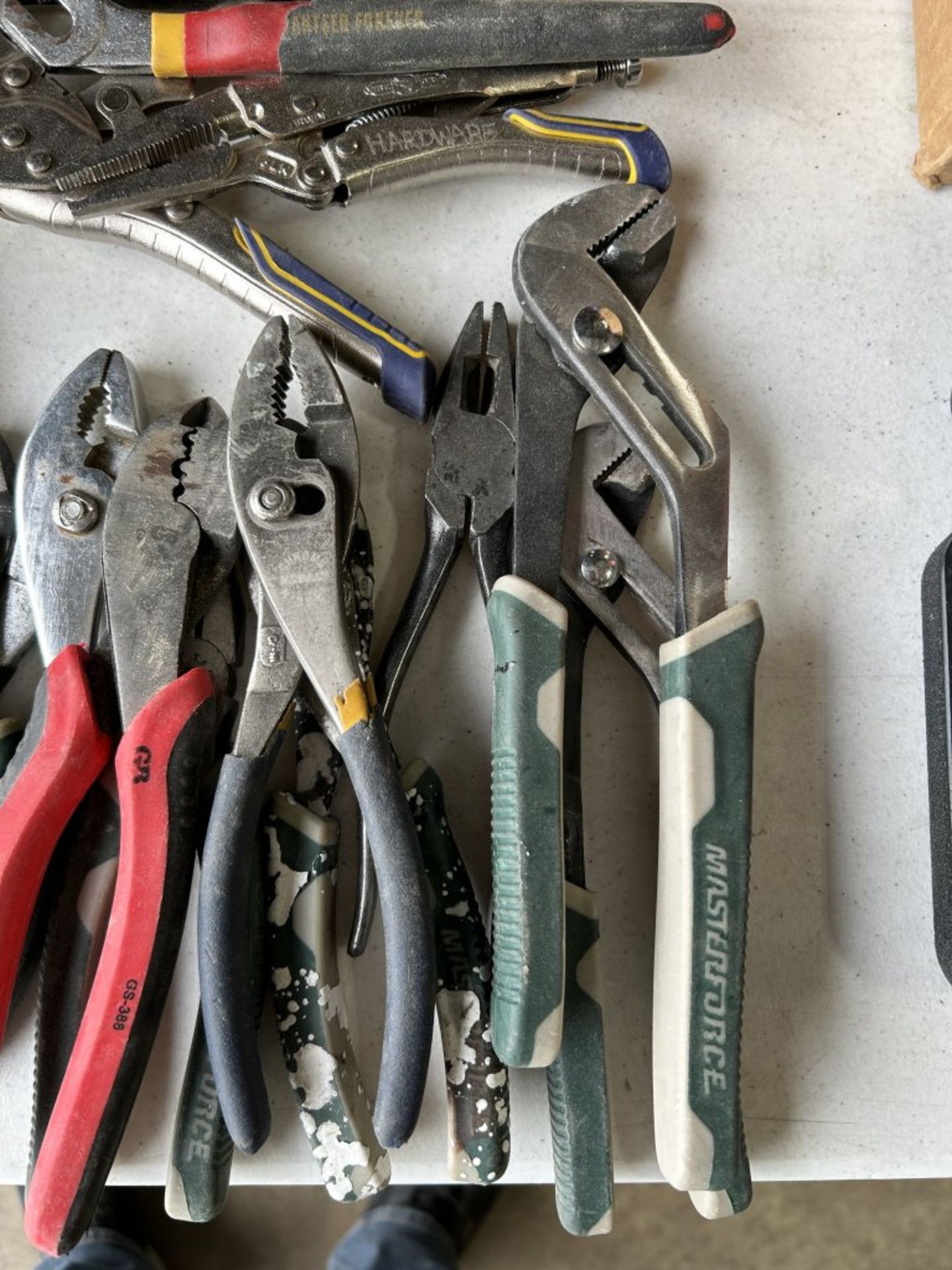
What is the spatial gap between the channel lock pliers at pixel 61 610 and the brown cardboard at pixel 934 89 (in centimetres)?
73

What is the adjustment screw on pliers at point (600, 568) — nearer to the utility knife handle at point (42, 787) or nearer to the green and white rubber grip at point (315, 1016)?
the green and white rubber grip at point (315, 1016)

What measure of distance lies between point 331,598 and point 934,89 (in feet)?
2.31

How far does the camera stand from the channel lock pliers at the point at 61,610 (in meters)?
0.78

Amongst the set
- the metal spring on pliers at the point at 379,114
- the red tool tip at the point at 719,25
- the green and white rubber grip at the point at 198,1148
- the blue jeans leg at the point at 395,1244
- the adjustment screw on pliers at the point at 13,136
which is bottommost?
the blue jeans leg at the point at 395,1244

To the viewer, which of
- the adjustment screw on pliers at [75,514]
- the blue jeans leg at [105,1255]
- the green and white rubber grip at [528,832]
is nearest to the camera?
the green and white rubber grip at [528,832]

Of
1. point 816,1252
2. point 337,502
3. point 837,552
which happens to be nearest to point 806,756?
point 837,552

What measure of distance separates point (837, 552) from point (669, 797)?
1.00 feet

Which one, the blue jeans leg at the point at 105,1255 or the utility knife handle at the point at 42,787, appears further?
the blue jeans leg at the point at 105,1255

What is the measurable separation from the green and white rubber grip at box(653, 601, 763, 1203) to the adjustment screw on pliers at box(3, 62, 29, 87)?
731 mm

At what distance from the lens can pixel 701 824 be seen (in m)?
0.73

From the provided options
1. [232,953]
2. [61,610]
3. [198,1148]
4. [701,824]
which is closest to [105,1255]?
[198,1148]

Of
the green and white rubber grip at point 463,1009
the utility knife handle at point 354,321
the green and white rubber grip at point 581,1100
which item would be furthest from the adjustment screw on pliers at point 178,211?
the green and white rubber grip at point 581,1100

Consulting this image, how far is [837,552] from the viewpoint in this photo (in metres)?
0.91

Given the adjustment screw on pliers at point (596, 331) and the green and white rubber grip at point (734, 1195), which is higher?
the adjustment screw on pliers at point (596, 331)
